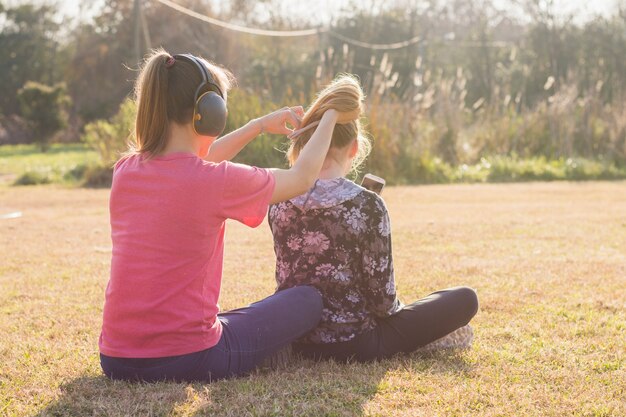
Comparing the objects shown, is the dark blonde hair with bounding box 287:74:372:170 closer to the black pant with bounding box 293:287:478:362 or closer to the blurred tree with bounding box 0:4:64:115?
the black pant with bounding box 293:287:478:362

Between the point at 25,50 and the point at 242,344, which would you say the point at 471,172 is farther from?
the point at 25,50

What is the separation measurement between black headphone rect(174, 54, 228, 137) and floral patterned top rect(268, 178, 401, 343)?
1.92 feet

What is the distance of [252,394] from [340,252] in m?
0.64

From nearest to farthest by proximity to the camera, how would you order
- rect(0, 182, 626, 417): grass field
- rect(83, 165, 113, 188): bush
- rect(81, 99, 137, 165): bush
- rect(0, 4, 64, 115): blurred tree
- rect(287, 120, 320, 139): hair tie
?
rect(0, 182, 626, 417): grass field → rect(287, 120, 320, 139): hair tie → rect(83, 165, 113, 188): bush → rect(81, 99, 137, 165): bush → rect(0, 4, 64, 115): blurred tree

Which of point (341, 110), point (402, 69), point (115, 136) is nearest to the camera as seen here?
point (341, 110)

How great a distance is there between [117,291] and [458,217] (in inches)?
225

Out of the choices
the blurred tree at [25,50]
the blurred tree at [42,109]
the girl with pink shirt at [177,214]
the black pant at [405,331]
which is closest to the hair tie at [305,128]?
the girl with pink shirt at [177,214]

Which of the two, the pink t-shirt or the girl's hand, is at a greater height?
the girl's hand

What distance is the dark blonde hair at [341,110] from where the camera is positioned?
272 cm

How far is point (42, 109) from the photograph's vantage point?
2483 cm

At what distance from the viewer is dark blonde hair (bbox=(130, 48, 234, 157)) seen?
95.0 inches

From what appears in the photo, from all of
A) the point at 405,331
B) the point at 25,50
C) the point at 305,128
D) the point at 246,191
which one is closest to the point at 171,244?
the point at 246,191

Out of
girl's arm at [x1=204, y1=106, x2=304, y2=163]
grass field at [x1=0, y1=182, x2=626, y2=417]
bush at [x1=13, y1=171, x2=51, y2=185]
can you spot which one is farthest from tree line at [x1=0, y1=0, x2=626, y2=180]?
girl's arm at [x1=204, y1=106, x2=304, y2=163]

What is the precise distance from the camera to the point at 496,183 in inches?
473
